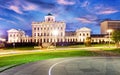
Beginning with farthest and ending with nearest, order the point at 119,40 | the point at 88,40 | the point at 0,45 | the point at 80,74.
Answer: the point at 88,40 → the point at 119,40 → the point at 0,45 → the point at 80,74

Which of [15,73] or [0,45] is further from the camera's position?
[0,45]

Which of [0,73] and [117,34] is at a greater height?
[117,34]

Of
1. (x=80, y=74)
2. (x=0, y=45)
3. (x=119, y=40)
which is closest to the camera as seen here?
(x=80, y=74)

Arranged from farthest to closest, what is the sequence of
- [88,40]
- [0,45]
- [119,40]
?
[88,40] → [119,40] → [0,45]

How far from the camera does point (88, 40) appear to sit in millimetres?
113188

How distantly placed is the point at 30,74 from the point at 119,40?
7824 cm

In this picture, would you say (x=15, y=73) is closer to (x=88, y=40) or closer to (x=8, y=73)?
(x=8, y=73)

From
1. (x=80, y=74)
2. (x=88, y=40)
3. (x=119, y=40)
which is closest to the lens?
(x=80, y=74)

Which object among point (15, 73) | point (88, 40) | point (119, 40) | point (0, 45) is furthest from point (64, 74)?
point (88, 40)

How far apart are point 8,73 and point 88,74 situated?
6748mm

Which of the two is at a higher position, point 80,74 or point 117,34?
point 117,34

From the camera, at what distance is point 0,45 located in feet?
285

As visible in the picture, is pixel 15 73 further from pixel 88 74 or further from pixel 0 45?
pixel 0 45

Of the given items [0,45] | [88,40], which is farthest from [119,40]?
[0,45]
